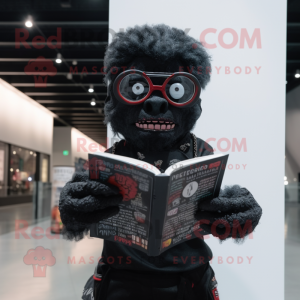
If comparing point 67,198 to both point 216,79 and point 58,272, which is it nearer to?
point 216,79

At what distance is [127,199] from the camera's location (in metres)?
0.97

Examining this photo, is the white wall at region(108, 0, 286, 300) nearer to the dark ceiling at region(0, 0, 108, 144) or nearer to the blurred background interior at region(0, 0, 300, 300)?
the blurred background interior at region(0, 0, 300, 300)

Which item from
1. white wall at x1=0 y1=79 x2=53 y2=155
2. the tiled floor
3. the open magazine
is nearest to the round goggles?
the open magazine

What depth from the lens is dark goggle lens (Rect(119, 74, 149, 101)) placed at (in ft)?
3.61

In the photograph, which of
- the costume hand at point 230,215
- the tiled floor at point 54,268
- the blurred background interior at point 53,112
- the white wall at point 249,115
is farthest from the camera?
the blurred background interior at point 53,112

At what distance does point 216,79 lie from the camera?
182 centimetres

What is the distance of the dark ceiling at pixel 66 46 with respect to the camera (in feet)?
17.5

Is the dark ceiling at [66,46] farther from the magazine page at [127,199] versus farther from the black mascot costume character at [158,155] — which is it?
the magazine page at [127,199]

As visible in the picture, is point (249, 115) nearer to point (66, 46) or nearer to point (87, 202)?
point (87, 202)

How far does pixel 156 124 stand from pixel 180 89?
140 millimetres

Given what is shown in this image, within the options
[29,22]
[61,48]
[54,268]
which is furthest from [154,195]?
[61,48]

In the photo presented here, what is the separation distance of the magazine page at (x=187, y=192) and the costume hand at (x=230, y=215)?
0.03 m

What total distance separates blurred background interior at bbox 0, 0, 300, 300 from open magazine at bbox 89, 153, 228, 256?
27 centimetres

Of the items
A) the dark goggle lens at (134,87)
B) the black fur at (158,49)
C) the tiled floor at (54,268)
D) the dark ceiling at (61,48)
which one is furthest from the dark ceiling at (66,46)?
the dark goggle lens at (134,87)
